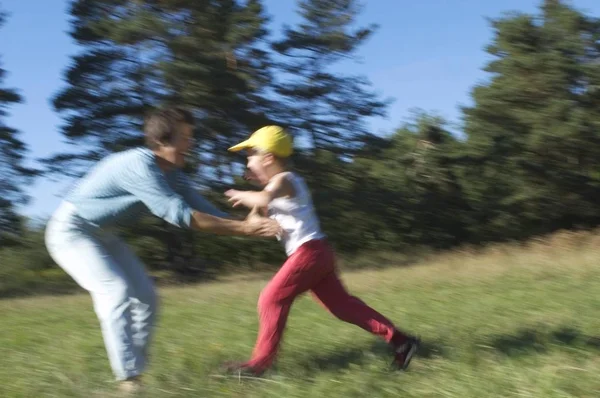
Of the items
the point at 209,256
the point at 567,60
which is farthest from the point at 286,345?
the point at 567,60

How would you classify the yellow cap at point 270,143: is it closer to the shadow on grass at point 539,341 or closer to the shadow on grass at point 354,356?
the shadow on grass at point 354,356

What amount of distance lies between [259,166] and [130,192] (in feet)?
2.74

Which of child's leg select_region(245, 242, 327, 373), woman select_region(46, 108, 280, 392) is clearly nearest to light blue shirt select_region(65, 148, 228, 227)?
woman select_region(46, 108, 280, 392)

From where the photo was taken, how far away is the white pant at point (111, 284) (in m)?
4.80

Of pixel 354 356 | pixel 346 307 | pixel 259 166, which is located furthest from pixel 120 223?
pixel 354 356

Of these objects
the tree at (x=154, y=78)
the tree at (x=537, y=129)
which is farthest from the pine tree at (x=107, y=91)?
the tree at (x=537, y=129)

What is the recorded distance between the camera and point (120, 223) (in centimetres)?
502

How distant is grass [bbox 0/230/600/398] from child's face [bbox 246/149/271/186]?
1244mm

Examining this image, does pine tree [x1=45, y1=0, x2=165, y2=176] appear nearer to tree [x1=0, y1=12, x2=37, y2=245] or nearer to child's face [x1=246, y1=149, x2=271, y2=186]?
tree [x1=0, y1=12, x2=37, y2=245]

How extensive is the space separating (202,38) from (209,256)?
10976 millimetres

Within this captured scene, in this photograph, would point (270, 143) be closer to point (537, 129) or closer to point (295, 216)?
point (295, 216)

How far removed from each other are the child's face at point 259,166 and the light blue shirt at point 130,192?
347 mm

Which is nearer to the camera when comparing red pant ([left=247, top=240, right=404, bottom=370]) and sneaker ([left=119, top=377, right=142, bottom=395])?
sneaker ([left=119, top=377, right=142, bottom=395])

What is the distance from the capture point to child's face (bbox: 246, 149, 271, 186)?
5094 millimetres
